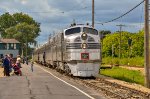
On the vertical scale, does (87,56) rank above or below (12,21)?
below

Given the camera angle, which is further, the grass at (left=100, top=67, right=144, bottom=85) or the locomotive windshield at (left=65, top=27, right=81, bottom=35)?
the grass at (left=100, top=67, right=144, bottom=85)

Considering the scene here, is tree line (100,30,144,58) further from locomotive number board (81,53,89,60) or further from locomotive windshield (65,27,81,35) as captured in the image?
locomotive number board (81,53,89,60)

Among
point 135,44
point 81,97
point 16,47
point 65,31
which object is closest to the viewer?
point 81,97

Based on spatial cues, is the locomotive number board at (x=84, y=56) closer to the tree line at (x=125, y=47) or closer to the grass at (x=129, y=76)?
the grass at (x=129, y=76)

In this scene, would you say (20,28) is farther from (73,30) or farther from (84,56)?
(84,56)

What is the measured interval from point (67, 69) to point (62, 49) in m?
2.18

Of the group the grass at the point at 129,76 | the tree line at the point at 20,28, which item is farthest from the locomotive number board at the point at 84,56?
the tree line at the point at 20,28

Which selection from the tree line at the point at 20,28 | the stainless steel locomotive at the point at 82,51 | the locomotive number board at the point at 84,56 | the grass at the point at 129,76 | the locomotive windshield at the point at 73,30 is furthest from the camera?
the tree line at the point at 20,28

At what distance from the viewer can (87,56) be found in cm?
3325

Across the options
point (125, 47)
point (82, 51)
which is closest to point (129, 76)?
point (82, 51)

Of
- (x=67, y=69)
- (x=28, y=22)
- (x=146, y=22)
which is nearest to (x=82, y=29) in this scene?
(x=67, y=69)

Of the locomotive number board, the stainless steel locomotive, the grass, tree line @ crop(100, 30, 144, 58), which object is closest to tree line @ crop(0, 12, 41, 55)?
tree line @ crop(100, 30, 144, 58)

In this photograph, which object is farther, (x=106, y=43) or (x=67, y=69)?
(x=106, y=43)

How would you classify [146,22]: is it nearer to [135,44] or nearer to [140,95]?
[140,95]
